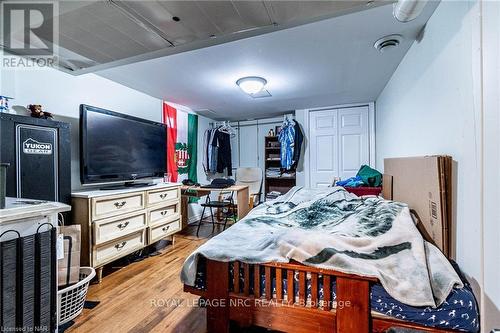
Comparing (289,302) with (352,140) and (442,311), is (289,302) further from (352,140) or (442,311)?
(352,140)

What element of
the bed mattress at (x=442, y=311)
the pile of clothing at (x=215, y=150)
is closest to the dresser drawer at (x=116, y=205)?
the pile of clothing at (x=215, y=150)

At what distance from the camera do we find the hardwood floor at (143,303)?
147 cm

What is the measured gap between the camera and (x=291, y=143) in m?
4.23

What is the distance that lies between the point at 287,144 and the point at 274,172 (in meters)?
0.74

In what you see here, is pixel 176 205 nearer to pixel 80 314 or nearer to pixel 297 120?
pixel 80 314

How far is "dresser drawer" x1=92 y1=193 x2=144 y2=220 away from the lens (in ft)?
6.63

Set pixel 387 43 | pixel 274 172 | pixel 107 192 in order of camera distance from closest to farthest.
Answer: pixel 387 43 < pixel 107 192 < pixel 274 172

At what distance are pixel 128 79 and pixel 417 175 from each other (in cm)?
301

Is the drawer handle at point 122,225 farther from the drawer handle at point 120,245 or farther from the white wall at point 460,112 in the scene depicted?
the white wall at point 460,112

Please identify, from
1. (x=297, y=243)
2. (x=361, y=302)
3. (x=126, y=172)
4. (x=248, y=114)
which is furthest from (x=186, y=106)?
(x=361, y=302)

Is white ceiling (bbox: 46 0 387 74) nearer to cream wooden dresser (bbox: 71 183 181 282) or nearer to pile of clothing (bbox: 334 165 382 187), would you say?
cream wooden dresser (bbox: 71 183 181 282)

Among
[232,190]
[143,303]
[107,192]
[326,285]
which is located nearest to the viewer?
[326,285]

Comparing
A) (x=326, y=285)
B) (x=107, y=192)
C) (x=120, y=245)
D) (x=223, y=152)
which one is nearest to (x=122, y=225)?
(x=120, y=245)

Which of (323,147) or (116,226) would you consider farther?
(323,147)
